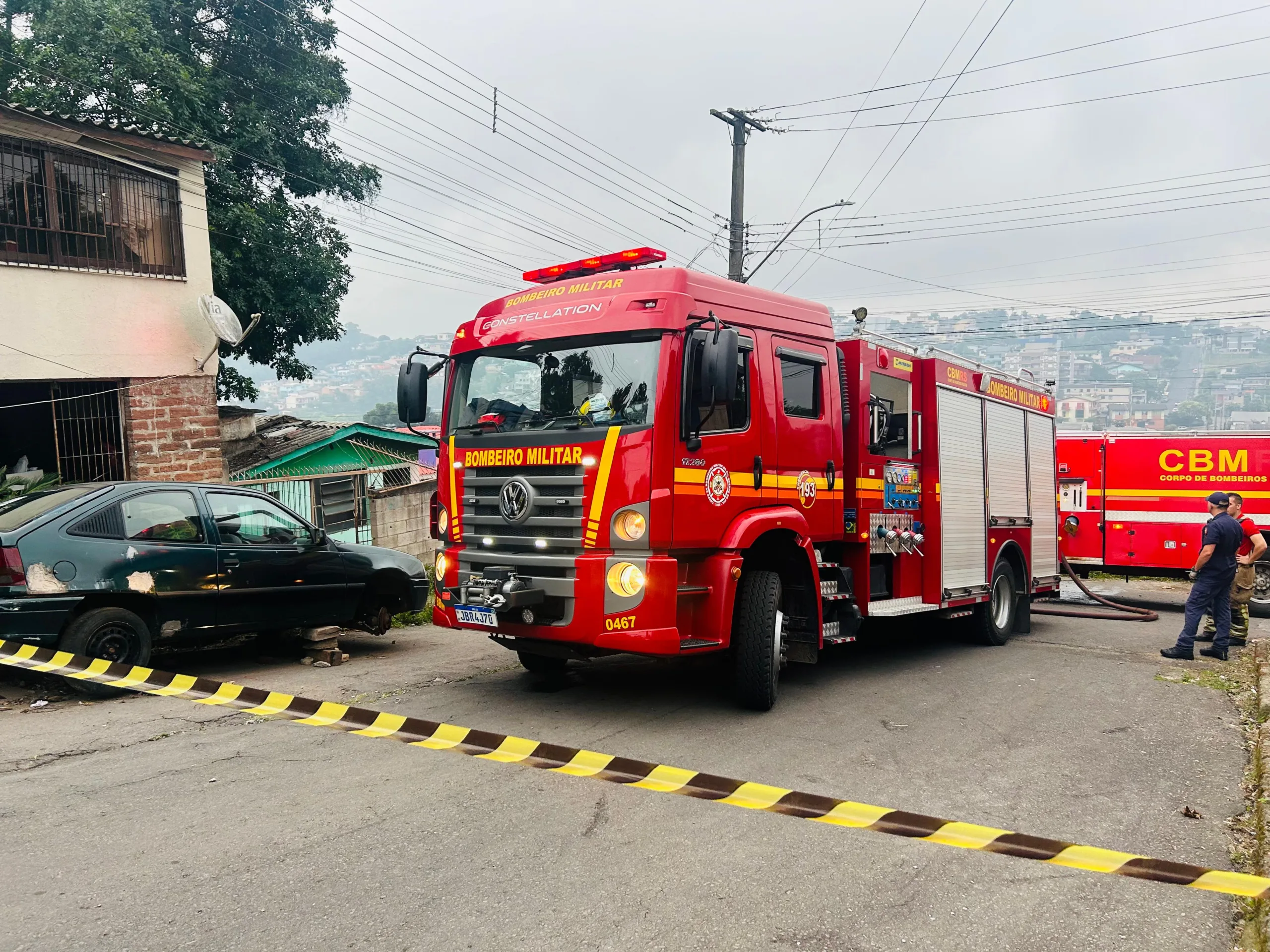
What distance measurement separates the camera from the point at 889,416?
834cm

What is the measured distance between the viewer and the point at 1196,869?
367 cm

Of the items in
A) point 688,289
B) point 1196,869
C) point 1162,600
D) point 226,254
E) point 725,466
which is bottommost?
point 1162,600

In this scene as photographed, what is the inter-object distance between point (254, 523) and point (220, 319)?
21.4 ft

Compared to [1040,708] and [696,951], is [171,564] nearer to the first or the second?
[696,951]

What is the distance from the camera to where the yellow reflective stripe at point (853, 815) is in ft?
13.6

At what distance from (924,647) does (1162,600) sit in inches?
286

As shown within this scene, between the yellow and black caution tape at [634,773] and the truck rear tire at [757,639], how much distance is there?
51.0 inches

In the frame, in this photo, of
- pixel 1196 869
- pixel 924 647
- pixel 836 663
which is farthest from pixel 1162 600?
pixel 1196 869

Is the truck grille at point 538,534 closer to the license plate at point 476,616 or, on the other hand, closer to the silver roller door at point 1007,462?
the license plate at point 476,616

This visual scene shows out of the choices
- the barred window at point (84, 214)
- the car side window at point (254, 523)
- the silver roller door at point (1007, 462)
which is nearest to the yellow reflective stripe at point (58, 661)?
the car side window at point (254, 523)

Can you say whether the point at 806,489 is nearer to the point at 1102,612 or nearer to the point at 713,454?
the point at 713,454

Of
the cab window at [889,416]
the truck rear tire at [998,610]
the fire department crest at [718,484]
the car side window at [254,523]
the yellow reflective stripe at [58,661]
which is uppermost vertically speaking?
the cab window at [889,416]

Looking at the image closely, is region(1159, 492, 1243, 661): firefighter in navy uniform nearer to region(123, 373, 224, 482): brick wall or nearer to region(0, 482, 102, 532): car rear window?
region(0, 482, 102, 532): car rear window

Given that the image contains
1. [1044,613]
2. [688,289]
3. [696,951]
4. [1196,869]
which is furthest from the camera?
[1044,613]
